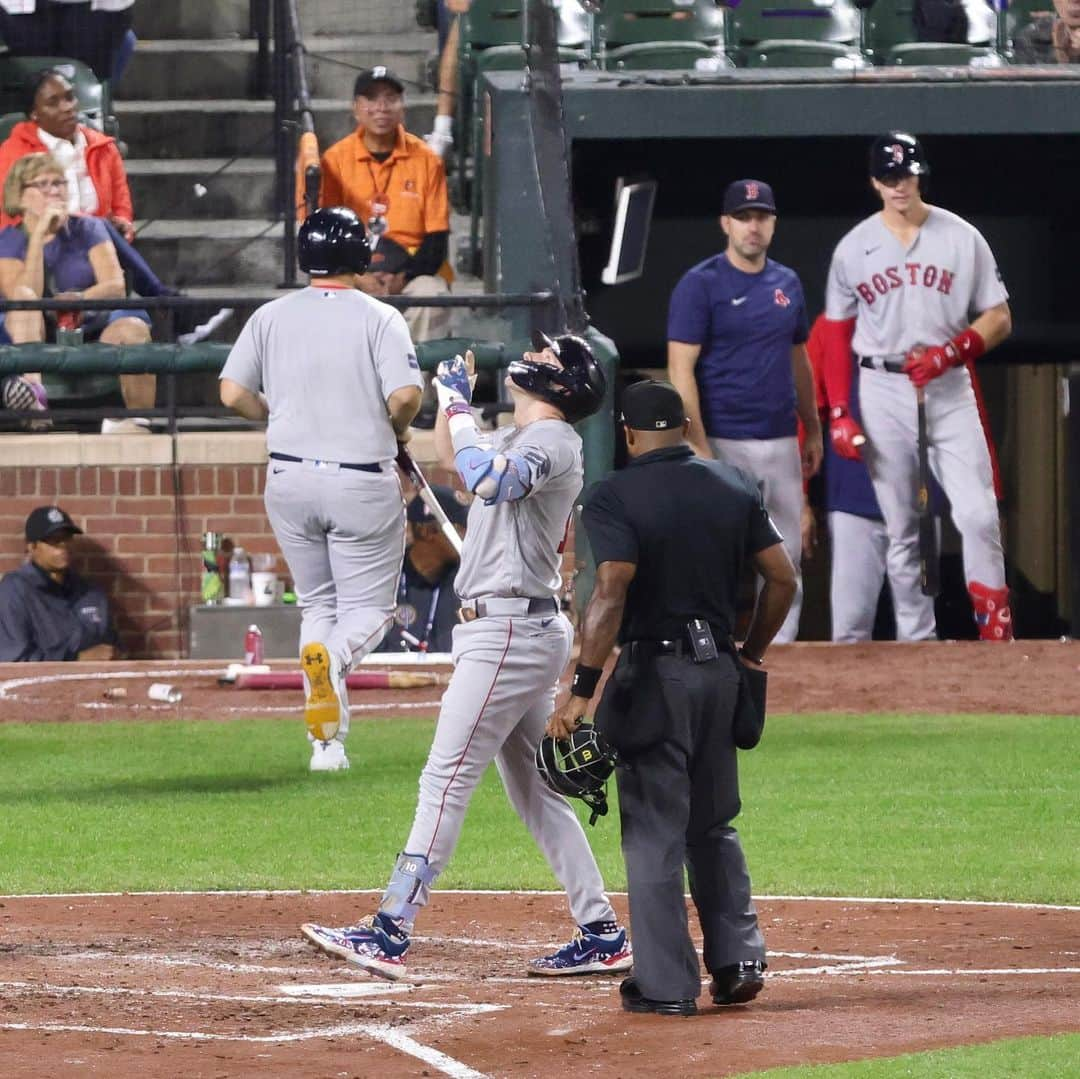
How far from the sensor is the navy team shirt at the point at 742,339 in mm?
12250

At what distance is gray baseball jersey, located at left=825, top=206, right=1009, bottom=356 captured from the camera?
1250 centimetres

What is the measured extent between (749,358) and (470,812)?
154 inches

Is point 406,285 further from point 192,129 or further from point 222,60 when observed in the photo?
point 222,60

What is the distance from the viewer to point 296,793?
9.34 metres

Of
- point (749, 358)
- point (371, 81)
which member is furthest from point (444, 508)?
point (371, 81)

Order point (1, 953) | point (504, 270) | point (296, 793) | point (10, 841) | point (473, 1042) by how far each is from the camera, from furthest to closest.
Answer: point (504, 270) < point (296, 793) < point (10, 841) < point (1, 953) < point (473, 1042)

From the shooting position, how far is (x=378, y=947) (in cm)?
621

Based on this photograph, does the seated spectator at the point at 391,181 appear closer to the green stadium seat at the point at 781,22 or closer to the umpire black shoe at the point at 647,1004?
the green stadium seat at the point at 781,22

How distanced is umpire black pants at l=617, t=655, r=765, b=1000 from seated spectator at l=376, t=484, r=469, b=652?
260 inches

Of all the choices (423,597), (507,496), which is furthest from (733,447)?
(507,496)

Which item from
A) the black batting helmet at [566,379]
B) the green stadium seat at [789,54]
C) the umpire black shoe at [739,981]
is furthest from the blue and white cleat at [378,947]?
the green stadium seat at [789,54]

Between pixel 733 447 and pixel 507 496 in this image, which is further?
pixel 733 447

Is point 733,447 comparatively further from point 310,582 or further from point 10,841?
point 10,841

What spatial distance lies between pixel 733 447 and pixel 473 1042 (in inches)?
288
